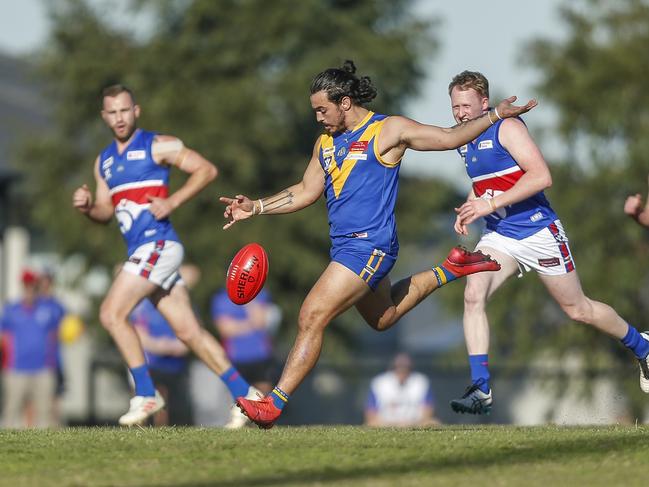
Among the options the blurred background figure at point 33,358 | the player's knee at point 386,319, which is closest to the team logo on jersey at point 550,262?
the player's knee at point 386,319

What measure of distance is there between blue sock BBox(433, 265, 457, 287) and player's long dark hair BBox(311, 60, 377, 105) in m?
1.43

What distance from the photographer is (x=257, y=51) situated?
99.5 feet

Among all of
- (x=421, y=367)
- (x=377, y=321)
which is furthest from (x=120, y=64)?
(x=377, y=321)

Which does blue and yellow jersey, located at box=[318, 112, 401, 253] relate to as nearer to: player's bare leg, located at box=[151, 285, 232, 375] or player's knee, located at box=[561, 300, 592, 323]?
player's knee, located at box=[561, 300, 592, 323]

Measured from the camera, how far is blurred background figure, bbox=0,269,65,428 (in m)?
19.4

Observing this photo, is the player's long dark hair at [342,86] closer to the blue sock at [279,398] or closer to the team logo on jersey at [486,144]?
the team logo on jersey at [486,144]

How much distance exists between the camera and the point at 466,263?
34.1 feet

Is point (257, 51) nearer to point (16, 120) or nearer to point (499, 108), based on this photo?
point (16, 120)

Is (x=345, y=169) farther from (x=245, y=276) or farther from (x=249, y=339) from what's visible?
(x=249, y=339)

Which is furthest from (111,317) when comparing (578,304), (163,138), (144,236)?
(578,304)

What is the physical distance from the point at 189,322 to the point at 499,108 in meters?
3.52

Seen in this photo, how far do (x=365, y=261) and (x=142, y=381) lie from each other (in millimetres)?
2893

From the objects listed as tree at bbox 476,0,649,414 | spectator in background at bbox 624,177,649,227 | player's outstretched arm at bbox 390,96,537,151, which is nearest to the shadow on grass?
player's outstretched arm at bbox 390,96,537,151

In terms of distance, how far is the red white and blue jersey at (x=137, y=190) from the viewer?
463 inches
